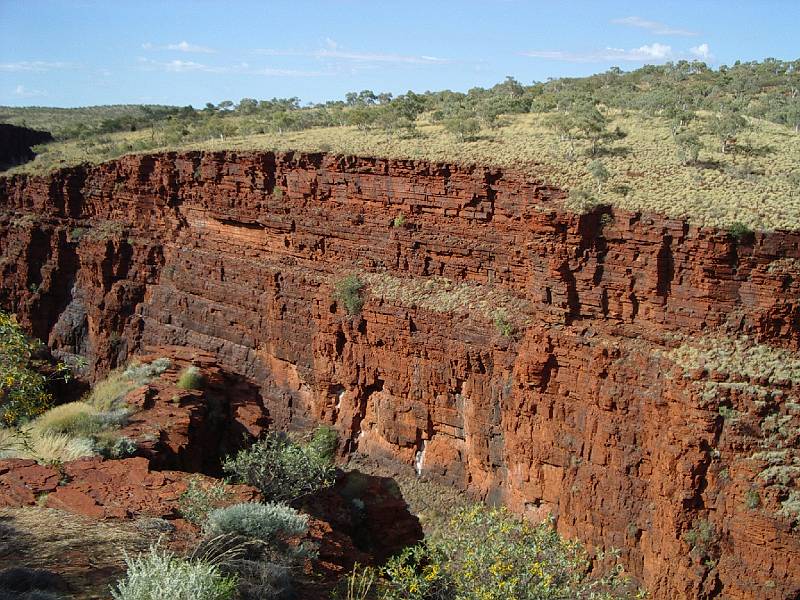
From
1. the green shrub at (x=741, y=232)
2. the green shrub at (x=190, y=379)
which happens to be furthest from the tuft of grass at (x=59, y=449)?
the green shrub at (x=741, y=232)

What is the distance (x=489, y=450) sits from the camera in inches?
674

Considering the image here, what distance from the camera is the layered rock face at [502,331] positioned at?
1327 cm

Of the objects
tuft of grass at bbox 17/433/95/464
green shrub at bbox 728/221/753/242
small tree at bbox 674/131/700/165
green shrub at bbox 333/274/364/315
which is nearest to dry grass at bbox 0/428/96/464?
tuft of grass at bbox 17/433/95/464

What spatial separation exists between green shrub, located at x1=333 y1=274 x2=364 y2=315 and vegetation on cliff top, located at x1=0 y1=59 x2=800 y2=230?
12.5 feet

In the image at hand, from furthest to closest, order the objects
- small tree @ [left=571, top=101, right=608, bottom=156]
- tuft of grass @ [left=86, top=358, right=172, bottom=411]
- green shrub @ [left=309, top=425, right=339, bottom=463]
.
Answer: small tree @ [left=571, top=101, right=608, bottom=156] < green shrub @ [left=309, top=425, right=339, bottom=463] < tuft of grass @ [left=86, top=358, right=172, bottom=411]

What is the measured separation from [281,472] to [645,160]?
12.0 metres

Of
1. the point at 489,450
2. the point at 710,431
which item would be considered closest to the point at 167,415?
the point at 489,450

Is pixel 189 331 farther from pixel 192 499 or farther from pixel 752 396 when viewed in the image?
pixel 752 396

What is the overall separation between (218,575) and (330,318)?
12.1m

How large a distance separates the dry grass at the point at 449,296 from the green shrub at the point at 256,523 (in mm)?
7658

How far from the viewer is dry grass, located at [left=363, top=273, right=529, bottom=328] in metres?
17.0

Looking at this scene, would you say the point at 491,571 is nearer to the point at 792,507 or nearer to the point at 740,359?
the point at 792,507

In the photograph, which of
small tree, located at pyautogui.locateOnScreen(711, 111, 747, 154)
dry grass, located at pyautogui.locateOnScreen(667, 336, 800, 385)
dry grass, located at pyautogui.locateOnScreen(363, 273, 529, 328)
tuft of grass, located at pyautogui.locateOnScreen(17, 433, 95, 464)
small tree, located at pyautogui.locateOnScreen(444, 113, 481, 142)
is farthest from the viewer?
small tree, located at pyautogui.locateOnScreen(444, 113, 481, 142)

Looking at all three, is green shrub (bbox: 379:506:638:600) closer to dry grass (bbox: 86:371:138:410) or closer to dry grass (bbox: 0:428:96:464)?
dry grass (bbox: 0:428:96:464)
